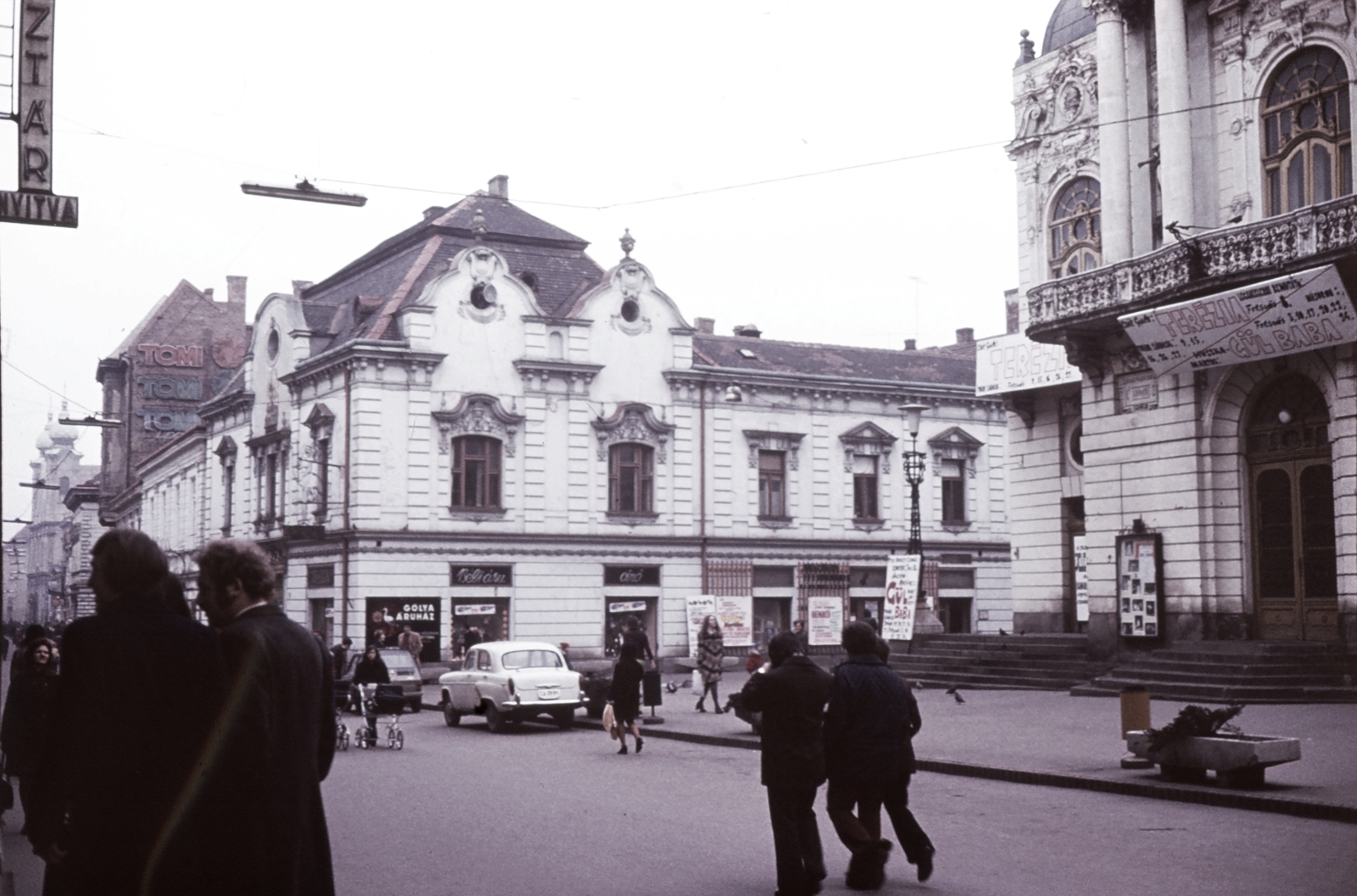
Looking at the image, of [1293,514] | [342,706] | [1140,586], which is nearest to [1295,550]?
[1293,514]

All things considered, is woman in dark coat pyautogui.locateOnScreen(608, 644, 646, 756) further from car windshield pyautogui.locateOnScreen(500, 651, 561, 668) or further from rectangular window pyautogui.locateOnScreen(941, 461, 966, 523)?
rectangular window pyautogui.locateOnScreen(941, 461, 966, 523)

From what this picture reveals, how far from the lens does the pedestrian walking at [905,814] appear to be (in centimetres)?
1005

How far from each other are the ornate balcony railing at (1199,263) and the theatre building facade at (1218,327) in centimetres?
3

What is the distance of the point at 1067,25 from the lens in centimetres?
3384

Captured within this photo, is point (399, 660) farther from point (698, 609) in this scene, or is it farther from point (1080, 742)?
point (1080, 742)

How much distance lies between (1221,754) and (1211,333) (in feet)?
39.9

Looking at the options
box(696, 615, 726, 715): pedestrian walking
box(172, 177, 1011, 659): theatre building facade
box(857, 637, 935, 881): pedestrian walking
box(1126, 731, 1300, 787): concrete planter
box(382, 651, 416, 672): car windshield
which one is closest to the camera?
box(857, 637, 935, 881): pedestrian walking

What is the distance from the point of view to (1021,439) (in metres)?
34.9

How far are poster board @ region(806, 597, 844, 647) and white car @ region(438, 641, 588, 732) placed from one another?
1671cm

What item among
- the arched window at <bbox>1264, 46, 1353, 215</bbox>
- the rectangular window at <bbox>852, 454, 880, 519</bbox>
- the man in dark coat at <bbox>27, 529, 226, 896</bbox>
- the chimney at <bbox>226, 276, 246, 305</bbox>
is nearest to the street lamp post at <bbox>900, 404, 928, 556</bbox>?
the arched window at <bbox>1264, 46, 1353, 215</bbox>

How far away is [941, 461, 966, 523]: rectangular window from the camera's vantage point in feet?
168

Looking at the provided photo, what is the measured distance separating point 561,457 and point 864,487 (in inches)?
432

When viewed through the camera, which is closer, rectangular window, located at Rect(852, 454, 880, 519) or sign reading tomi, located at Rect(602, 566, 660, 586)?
sign reading tomi, located at Rect(602, 566, 660, 586)

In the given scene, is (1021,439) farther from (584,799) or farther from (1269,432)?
(584,799)
